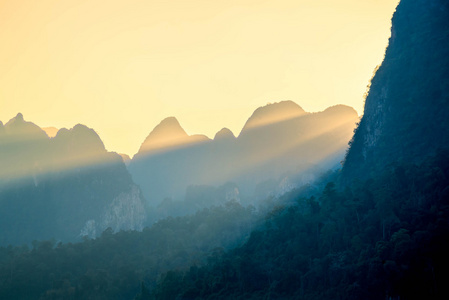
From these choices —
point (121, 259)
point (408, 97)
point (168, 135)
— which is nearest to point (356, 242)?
point (408, 97)

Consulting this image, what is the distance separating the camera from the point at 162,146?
460 feet

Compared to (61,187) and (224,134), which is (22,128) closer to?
(61,187)

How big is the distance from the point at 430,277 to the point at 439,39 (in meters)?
26.9

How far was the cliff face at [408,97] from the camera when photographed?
42.8 metres

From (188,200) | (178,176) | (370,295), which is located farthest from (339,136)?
(370,295)

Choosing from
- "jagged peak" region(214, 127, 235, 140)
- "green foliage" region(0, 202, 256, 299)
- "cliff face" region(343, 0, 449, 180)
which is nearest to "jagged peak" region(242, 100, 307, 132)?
"jagged peak" region(214, 127, 235, 140)

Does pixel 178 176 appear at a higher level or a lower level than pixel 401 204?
higher

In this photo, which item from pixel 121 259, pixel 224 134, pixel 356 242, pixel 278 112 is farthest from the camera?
pixel 224 134

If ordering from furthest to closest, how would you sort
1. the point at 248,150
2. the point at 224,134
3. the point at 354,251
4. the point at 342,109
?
the point at 224,134
the point at 248,150
the point at 342,109
the point at 354,251

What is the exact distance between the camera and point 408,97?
46.7 meters

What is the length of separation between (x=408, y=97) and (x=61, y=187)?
72.4 m

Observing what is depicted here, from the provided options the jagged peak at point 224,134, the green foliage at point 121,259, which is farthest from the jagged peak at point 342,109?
the green foliage at point 121,259

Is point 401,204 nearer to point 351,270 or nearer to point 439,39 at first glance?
point 351,270

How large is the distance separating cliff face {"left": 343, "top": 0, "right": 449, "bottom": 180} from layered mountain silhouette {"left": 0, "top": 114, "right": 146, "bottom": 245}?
5826 cm
